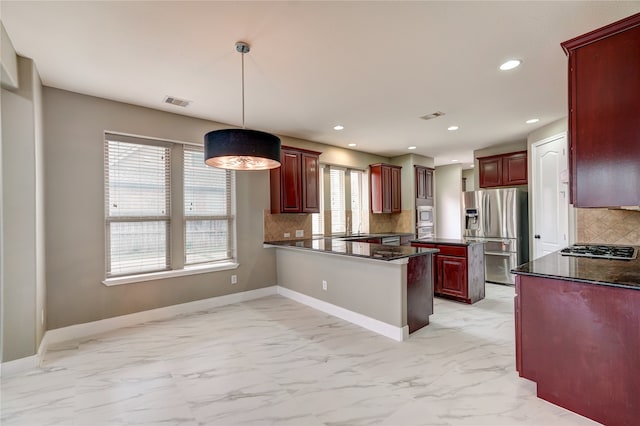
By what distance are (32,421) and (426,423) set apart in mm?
2493

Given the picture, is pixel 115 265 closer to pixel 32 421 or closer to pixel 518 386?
pixel 32 421

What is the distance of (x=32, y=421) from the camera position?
191cm

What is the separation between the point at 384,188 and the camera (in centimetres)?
645

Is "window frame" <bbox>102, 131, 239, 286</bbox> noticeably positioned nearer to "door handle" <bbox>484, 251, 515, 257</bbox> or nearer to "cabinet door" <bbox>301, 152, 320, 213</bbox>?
"cabinet door" <bbox>301, 152, 320, 213</bbox>

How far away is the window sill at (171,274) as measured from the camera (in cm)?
352

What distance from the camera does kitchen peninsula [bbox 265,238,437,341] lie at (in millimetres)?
3074

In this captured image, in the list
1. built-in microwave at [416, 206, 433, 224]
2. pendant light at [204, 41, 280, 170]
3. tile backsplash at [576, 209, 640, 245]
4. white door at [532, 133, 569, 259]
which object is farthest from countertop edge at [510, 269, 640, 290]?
built-in microwave at [416, 206, 433, 224]

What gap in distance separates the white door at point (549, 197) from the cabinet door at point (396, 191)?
2.55 m

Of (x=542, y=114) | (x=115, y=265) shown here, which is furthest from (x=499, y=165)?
(x=115, y=265)

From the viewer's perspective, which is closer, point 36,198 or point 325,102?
point 36,198

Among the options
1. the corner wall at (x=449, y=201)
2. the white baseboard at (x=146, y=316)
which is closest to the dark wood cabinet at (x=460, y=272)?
the white baseboard at (x=146, y=316)

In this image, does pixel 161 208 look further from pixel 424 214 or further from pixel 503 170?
pixel 503 170

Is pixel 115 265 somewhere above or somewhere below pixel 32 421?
above

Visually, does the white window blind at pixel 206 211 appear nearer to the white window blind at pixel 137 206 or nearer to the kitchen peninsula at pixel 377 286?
the white window blind at pixel 137 206
